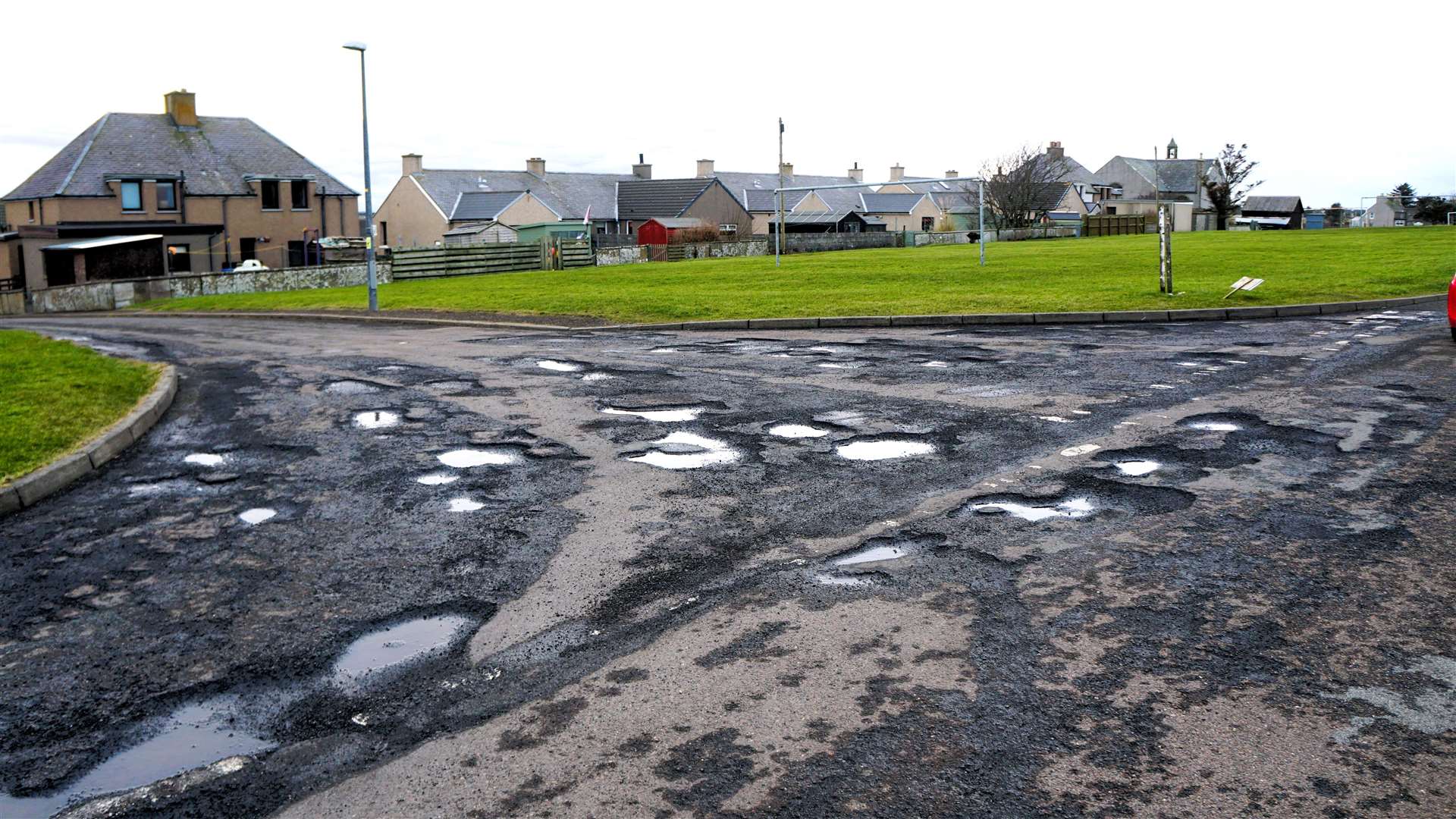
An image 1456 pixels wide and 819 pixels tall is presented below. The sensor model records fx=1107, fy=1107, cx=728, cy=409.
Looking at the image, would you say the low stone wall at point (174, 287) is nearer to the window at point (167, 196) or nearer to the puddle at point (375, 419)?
the window at point (167, 196)

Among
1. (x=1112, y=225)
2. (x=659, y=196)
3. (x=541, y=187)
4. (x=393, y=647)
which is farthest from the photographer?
(x=659, y=196)

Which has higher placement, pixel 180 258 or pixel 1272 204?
pixel 1272 204

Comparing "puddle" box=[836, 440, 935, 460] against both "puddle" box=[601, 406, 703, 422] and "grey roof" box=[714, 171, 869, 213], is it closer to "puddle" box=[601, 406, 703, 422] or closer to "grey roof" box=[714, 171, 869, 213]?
"puddle" box=[601, 406, 703, 422]

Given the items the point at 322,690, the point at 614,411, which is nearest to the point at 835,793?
the point at 322,690

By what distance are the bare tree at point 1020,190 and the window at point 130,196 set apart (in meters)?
62.4

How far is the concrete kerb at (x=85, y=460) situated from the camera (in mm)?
7805

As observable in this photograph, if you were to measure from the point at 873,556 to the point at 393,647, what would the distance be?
2.53 metres

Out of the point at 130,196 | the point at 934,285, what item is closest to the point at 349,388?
the point at 934,285

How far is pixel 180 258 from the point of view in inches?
2210

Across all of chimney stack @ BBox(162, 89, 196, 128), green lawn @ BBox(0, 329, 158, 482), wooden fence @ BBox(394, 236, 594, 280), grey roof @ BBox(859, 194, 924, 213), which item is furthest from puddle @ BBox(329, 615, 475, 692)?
grey roof @ BBox(859, 194, 924, 213)

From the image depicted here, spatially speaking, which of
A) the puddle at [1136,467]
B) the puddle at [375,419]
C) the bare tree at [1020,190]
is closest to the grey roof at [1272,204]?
the bare tree at [1020,190]

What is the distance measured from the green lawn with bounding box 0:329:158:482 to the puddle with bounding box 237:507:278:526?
198 centimetres

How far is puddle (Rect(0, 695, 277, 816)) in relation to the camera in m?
3.72

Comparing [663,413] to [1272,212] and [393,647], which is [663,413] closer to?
[393,647]
